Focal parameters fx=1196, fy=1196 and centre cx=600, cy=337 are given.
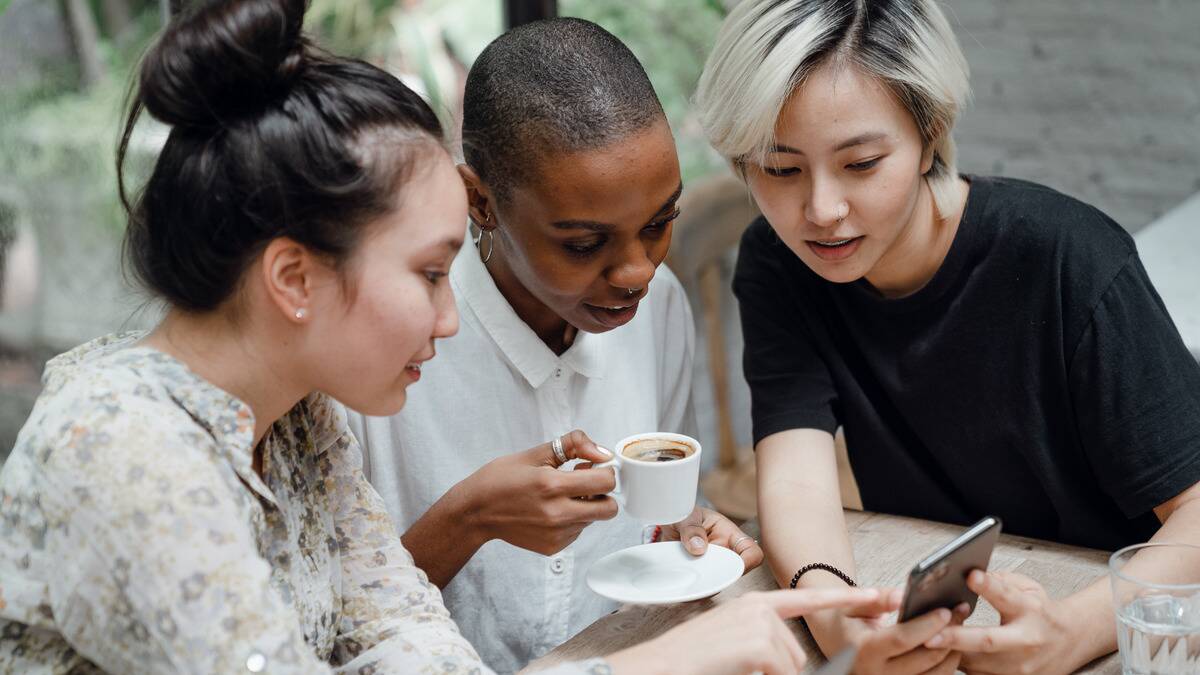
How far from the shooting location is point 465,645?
1.21 m

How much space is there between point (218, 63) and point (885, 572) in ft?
3.09

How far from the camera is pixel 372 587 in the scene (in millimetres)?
1256

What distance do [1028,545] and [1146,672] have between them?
Result: 1.33 feet

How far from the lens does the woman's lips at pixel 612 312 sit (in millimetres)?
1423

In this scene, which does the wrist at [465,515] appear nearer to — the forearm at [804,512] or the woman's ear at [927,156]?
the forearm at [804,512]

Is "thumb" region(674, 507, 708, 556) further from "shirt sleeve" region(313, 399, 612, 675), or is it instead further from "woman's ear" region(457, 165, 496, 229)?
"woman's ear" region(457, 165, 496, 229)

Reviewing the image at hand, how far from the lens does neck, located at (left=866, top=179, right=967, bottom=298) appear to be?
151cm

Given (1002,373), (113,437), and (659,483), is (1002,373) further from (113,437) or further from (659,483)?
(113,437)

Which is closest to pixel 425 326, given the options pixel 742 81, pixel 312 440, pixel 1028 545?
pixel 312 440

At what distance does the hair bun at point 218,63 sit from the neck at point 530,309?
543mm

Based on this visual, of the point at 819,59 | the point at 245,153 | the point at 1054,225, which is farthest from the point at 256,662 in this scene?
the point at 1054,225

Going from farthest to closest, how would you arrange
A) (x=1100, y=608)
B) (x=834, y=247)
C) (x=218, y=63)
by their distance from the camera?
1. (x=834, y=247)
2. (x=1100, y=608)
3. (x=218, y=63)

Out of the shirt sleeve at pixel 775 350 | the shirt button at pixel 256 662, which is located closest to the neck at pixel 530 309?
the shirt sleeve at pixel 775 350

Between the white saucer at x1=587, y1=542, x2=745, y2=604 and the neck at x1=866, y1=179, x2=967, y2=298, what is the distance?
455 millimetres
